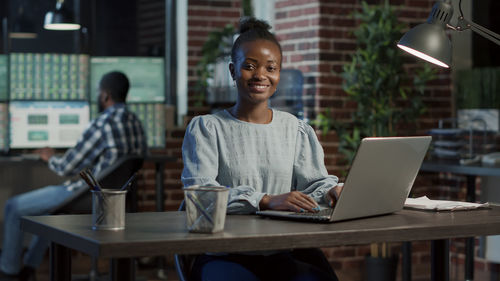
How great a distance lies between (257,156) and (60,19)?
3.51 meters

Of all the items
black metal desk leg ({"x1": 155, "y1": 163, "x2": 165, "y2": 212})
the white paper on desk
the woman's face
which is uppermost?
the woman's face

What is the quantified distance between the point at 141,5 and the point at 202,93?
873 mm

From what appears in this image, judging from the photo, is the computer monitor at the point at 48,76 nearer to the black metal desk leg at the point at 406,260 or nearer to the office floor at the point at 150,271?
the office floor at the point at 150,271

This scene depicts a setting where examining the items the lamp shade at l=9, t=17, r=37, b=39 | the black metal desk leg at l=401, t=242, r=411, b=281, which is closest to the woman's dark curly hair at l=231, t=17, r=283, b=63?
the black metal desk leg at l=401, t=242, r=411, b=281

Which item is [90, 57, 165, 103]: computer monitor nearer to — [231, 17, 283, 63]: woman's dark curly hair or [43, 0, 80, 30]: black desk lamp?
[43, 0, 80, 30]: black desk lamp

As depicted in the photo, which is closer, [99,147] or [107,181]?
[107,181]

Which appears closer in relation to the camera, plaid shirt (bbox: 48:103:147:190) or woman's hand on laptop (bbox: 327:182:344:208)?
woman's hand on laptop (bbox: 327:182:344:208)

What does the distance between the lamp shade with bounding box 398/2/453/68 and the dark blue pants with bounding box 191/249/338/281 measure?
66 centimetres

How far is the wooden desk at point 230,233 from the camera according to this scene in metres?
1.57

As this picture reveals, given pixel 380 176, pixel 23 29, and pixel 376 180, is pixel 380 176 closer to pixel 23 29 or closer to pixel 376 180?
pixel 376 180

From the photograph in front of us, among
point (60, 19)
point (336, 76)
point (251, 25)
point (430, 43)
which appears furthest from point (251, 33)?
point (60, 19)

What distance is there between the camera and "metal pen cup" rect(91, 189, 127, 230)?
1.73 m

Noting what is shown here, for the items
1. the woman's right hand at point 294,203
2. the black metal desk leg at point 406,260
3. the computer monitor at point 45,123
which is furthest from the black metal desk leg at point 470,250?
the computer monitor at point 45,123

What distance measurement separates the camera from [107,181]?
4.28 metres
